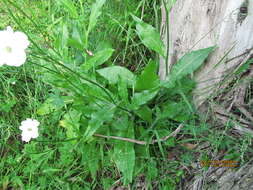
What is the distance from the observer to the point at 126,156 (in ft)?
4.15

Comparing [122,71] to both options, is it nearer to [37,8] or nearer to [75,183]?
[75,183]

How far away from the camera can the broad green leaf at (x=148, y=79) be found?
3.92 feet

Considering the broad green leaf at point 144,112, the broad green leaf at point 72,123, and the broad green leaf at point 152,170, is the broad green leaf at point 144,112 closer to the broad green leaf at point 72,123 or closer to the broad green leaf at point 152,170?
the broad green leaf at point 152,170

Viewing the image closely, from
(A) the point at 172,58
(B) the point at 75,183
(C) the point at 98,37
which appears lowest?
(B) the point at 75,183

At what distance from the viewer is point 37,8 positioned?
6.36 ft

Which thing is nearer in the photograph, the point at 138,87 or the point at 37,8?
the point at 138,87

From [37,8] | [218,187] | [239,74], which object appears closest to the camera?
[239,74]

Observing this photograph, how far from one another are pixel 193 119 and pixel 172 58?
0.37 meters

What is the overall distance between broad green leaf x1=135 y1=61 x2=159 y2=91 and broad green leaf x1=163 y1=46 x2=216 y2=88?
6cm

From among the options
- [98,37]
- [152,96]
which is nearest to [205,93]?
[152,96]

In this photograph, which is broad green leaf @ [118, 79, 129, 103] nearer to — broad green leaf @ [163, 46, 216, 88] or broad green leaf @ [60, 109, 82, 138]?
broad green leaf @ [163, 46, 216, 88]

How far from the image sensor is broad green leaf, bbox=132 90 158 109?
1212mm

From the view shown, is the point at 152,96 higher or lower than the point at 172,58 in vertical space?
lower

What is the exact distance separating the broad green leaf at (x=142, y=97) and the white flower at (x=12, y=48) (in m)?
0.60
